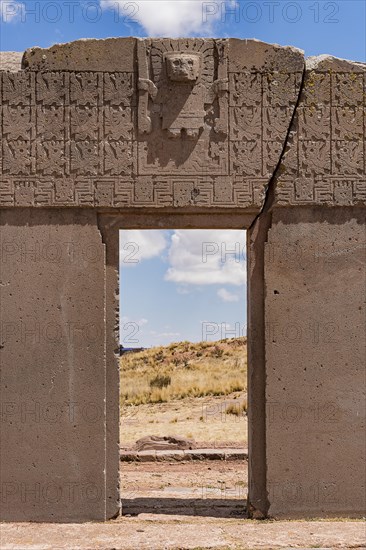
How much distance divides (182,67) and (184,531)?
360 cm

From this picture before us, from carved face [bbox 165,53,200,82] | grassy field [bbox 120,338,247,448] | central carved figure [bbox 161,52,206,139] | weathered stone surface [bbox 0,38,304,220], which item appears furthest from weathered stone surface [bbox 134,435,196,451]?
carved face [bbox 165,53,200,82]

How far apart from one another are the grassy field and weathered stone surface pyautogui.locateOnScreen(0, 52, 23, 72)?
6.05m

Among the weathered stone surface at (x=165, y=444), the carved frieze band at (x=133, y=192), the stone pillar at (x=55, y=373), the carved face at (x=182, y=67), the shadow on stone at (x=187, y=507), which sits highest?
the carved face at (x=182, y=67)

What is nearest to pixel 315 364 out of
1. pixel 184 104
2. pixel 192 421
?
pixel 184 104

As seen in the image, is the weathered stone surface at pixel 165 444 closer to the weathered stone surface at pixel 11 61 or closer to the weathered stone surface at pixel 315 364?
the weathered stone surface at pixel 315 364

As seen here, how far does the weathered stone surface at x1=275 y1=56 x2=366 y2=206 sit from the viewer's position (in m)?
5.53

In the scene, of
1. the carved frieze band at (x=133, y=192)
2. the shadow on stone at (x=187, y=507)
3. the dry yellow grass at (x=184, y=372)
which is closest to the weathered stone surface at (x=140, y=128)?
the carved frieze band at (x=133, y=192)

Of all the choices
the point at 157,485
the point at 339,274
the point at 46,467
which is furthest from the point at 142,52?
the point at 157,485

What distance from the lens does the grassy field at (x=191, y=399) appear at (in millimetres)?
11610

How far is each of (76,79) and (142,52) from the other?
59 cm

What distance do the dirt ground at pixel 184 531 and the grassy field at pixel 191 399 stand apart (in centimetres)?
346

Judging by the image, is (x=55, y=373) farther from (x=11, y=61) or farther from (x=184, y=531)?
(x=11, y=61)

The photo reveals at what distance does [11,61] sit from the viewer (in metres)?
5.75

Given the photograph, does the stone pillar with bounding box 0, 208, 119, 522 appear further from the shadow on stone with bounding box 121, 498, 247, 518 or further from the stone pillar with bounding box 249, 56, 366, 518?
the stone pillar with bounding box 249, 56, 366, 518
